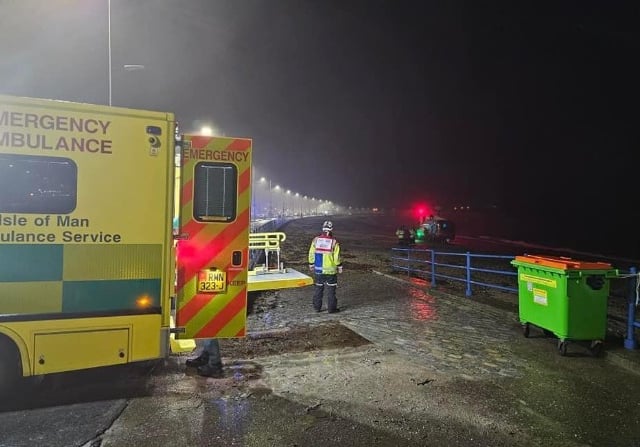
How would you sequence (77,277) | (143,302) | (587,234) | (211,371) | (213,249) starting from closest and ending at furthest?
(77,277)
(143,302)
(213,249)
(211,371)
(587,234)

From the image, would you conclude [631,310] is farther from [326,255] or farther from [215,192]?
[215,192]

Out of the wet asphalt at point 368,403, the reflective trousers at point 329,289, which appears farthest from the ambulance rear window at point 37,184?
the reflective trousers at point 329,289

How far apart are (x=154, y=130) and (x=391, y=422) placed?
336 centimetres

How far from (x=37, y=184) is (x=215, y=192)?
5.05 ft

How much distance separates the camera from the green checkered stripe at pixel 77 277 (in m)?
4.28

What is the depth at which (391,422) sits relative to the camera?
450 centimetres

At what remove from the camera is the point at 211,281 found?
5.09 m

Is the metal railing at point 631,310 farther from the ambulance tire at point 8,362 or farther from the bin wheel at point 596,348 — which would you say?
the ambulance tire at point 8,362

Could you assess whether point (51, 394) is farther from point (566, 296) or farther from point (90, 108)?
point (566, 296)

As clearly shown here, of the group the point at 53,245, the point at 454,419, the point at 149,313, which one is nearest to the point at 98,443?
the point at 149,313

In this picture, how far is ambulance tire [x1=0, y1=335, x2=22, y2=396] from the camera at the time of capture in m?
4.35

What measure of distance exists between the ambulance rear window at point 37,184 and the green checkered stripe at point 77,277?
1.09 feet

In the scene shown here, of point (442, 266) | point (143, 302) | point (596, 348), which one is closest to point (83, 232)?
point (143, 302)

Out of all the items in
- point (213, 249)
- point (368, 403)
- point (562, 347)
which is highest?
point (213, 249)
